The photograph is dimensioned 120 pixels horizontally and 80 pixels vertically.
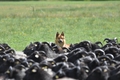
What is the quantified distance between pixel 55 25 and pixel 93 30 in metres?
4.19

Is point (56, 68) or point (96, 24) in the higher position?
point (56, 68)

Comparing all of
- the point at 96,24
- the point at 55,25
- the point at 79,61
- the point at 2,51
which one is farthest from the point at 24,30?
the point at 79,61

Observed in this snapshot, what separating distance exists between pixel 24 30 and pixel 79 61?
1684 cm

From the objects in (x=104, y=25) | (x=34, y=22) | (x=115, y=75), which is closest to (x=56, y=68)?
(x=115, y=75)

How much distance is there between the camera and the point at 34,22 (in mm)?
35188

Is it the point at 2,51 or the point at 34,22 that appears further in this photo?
the point at 34,22

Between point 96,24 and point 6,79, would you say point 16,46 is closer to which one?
point 6,79

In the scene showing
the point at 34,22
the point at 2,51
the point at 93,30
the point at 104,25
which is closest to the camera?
the point at 2,51

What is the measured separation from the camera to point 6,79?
41.0ft

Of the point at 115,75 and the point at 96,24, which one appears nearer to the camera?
the point at 115,75

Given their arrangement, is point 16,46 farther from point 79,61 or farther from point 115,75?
point 115,75

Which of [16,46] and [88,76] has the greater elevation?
[88,76]

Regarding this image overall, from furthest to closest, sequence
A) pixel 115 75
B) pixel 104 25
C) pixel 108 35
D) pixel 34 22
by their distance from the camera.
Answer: pixel 34 22 → pixel 104 25 → pixel 108 35 → pixel 115 75

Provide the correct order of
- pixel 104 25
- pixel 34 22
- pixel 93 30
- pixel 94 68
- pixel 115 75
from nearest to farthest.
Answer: pixel 115 75 → pixel 94 68 → pixel 93 30 → pixel 104 25 → pixel 34 22
